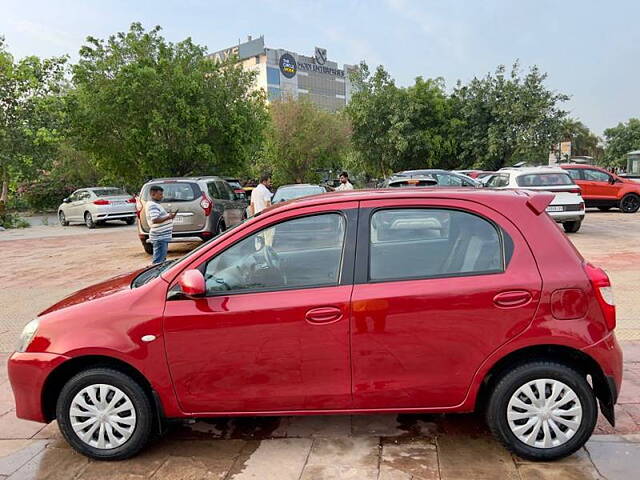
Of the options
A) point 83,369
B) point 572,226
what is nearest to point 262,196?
point 83,369

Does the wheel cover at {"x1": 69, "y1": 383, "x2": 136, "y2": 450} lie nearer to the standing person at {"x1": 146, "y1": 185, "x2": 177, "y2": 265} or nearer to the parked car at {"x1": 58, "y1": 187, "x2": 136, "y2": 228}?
the standing person at {"x1": 146, "y1": 185, "x2": 177, "y2": 265}

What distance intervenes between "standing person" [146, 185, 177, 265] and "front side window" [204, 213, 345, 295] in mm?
5630

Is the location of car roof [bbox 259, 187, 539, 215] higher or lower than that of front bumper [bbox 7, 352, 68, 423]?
higher

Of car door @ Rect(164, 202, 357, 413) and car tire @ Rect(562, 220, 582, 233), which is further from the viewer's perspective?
car tire @ Rect(562, 220, 582, 233)

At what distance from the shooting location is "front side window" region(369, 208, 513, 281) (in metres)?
3.07

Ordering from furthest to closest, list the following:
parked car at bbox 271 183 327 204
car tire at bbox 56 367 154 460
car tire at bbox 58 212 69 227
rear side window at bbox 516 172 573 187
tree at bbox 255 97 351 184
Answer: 1. tree at bbox 255 97 351 184
2. car tire at bbox 58 212 69 227
3. rear side window at bbox 516 172 573 187
4. parked car at bbox 271 183 327 204
5. car tire at bbox 56 367 154 460

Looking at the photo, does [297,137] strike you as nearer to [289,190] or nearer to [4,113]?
[4,113]

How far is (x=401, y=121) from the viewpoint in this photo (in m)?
31.1

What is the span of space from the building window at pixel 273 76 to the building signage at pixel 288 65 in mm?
1309

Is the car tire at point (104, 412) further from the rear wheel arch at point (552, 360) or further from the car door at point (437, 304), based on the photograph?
the rear wheel arch at point (552, 360)

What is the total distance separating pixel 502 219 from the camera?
312 centimetres

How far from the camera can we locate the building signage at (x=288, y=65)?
104 metres

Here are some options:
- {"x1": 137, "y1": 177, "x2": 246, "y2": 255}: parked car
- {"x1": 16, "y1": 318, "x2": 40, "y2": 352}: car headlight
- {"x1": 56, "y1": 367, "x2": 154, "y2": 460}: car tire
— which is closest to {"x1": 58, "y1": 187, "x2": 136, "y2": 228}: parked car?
{"x1": 137, "y1": 177, "x2": 246, "y2": 255}: parked car

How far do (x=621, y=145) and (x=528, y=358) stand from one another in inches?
2242
